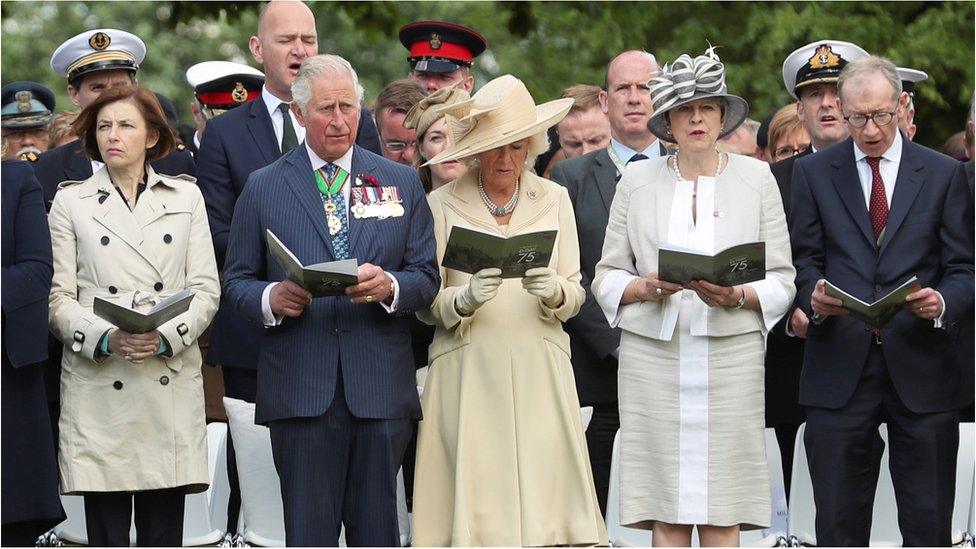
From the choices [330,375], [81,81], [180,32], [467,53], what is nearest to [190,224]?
[330,375]

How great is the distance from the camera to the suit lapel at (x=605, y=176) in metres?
8.26

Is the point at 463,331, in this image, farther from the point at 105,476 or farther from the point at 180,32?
the point at 180,32

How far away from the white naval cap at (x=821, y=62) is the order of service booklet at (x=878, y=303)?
2.04 m

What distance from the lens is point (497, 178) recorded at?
736cm

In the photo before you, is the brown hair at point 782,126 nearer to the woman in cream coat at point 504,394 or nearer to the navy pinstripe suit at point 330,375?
the woman in cream coat at point 504,394

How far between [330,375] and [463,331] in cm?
67

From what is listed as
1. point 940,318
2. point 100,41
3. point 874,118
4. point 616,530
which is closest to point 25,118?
point 100,41

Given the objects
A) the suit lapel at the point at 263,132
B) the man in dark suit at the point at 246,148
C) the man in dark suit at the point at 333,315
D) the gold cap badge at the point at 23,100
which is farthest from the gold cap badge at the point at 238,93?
the man in dark suit at the point at 333,315

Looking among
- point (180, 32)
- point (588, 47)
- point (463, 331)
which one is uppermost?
point (180, 32)

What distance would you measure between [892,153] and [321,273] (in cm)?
267

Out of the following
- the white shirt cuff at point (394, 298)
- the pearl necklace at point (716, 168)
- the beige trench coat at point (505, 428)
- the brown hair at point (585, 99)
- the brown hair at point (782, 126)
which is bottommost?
the beige trench coat at point (505, 428)

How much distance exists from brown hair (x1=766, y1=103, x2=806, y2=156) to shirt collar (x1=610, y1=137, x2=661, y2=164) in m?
1.02

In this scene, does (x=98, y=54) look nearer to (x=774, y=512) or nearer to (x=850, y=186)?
(x=850, y=186)

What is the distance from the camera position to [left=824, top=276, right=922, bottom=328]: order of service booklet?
6922 mm
